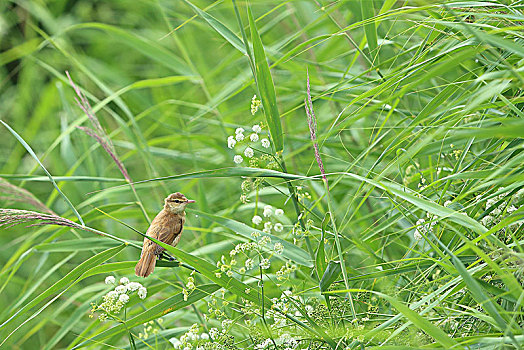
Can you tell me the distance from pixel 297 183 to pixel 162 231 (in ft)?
1.37

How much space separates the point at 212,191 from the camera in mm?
2854

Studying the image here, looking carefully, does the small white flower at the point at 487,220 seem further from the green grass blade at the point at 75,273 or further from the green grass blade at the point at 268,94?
the green grass blade at the point at 75,273

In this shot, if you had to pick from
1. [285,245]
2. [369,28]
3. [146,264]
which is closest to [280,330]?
[285,245]

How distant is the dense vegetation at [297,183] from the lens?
1.10 metres

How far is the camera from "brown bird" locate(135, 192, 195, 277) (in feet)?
4.56

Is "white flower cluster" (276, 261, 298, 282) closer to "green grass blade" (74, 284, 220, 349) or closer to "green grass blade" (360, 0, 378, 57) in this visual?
"green grass blade" (74, 284, 220, 349)

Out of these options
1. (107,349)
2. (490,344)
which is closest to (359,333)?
(490,344)

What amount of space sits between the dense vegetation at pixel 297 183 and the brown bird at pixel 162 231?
0.14 feet

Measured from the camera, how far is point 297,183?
1.67 meters

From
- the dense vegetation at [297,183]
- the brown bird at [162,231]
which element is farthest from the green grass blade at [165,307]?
the brown bird at [162,231]

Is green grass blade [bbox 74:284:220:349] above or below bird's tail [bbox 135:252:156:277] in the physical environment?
below

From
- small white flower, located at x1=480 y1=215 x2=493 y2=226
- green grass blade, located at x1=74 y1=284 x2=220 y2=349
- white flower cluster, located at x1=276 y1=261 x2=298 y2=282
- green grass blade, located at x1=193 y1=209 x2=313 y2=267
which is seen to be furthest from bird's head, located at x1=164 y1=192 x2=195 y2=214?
small white flower, located at x1=480 y1=215 x2=493 y2=226

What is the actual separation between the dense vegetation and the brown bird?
43 mm

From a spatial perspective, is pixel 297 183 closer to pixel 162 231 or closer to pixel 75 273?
pixel 162 231
